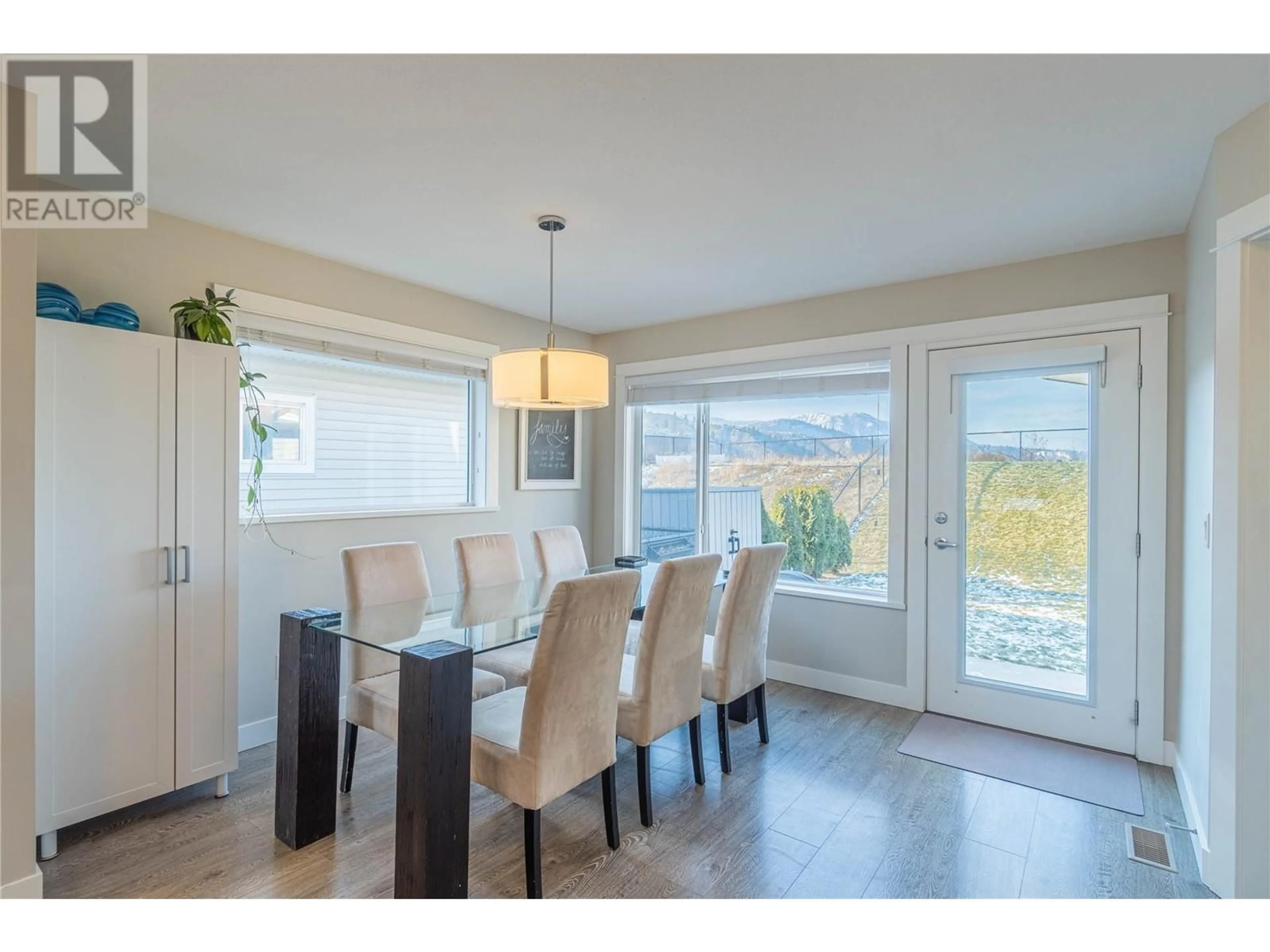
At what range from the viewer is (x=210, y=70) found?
1.68 m

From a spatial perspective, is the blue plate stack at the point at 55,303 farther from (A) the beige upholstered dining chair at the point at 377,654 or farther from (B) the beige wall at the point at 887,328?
(B) the beige wall at the point at 887,328

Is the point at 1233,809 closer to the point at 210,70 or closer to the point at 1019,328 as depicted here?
the point at 1019,328

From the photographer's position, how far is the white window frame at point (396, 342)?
2965mm

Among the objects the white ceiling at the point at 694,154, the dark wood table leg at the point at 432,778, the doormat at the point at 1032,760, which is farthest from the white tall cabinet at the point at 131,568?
the doormat at the point at 1032,760

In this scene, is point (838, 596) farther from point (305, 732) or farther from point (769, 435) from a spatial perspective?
point (305, 732)

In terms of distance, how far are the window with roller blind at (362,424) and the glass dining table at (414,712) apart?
39.5 inches

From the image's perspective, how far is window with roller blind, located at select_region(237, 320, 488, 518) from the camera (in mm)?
3100

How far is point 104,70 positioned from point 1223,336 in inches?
135

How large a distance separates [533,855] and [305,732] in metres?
0.91

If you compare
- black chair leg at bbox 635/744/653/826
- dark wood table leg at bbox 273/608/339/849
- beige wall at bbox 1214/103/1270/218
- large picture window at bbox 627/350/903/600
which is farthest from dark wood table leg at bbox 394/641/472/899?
beige wall at bbox 1214/103/1270/218

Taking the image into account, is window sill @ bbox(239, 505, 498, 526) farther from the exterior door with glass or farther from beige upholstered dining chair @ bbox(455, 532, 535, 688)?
the exterior door with glass

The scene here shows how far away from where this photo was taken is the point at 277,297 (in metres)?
3.03

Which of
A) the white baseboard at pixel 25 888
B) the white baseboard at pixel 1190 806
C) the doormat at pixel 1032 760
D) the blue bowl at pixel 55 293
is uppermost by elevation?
the blue bowl at pixel 55 293

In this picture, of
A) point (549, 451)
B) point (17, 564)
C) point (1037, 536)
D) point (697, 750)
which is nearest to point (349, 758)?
point (17, 564)
